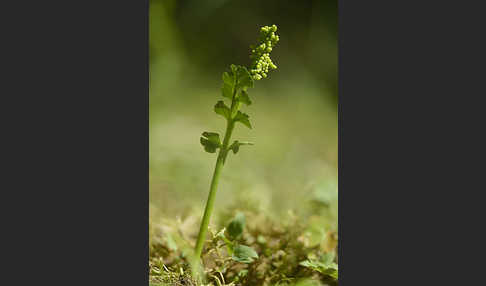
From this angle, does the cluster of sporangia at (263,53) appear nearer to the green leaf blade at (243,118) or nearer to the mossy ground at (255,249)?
the green leaf blade at (243,118)

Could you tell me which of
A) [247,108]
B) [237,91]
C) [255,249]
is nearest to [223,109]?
[237,91]

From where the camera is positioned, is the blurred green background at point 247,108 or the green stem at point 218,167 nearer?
the green stem at point 218,167

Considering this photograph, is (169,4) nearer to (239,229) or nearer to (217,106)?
(217,106)

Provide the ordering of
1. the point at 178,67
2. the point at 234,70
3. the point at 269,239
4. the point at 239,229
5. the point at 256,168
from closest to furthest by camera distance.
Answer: the point at 234,70
the point at 239,229
the point at 269,239
the point at 178,67
the point at 256,168

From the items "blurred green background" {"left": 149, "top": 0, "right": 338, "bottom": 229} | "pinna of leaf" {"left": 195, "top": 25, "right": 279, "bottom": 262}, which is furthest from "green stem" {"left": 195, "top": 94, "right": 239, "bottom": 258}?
"blurred green background" {"left": 149, "top": 0, "right": 338, "bottom": 229}

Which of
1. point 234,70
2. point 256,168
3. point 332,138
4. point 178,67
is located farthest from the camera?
point 332,138

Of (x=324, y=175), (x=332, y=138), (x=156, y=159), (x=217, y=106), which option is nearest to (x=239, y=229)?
(x=217, y=106)

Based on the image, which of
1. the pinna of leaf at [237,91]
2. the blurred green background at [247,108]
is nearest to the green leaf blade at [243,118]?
the pinna of leaf at [237,91]
